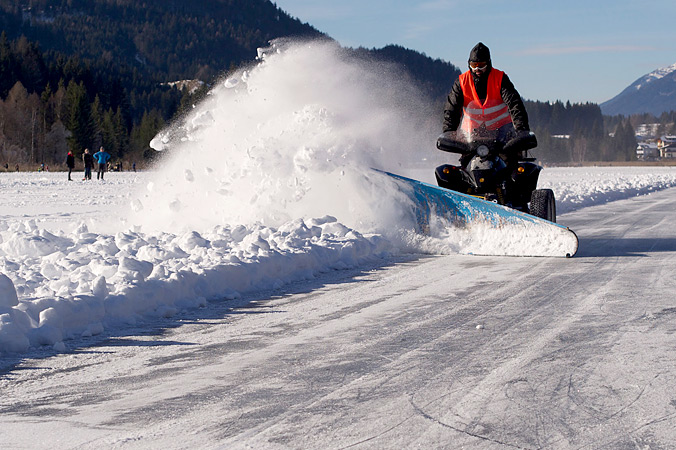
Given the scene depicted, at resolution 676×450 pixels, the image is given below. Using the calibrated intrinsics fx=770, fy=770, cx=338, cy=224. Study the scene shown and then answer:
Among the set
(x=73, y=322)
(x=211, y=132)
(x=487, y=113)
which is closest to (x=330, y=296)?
(x=73, y=322)

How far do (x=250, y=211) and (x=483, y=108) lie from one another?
3.29 m

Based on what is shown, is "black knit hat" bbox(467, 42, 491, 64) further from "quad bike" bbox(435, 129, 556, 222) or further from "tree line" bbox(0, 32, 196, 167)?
"tree line" bbox(0, 32, 196, 167)

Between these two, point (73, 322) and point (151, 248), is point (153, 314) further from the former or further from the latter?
point (151, 248)

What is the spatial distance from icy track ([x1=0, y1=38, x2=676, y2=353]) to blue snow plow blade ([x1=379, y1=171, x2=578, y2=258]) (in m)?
0.16

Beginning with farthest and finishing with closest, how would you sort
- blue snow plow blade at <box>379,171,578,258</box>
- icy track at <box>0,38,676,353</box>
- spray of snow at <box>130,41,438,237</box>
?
spray of snow at <box>130,41,438,237</box>, blue snow plow blade at <box>379,171,578,258</box>, icy track at <box>0,38,676,353</box>

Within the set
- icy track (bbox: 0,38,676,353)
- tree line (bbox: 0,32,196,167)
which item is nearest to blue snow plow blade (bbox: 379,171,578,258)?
icy track (bbox: 0,38,676,353)

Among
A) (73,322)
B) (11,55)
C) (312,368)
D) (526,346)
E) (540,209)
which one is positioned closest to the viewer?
(312,368)

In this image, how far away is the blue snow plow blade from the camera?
7895 millimetres

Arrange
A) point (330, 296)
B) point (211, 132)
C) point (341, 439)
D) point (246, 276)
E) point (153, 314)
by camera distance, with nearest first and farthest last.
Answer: point (341, 439), point (153, 314), point (330, 296), point (246, 276), point (211, 132)

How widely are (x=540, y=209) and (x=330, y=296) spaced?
3741 millimetres

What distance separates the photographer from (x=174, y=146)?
38.6 feet

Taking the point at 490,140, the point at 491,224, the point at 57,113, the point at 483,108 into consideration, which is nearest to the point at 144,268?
the point at 491,224

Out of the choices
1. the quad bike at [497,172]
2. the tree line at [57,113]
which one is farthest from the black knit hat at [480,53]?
the tree line at [57,113]

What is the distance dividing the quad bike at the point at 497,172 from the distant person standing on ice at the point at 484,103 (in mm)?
107
